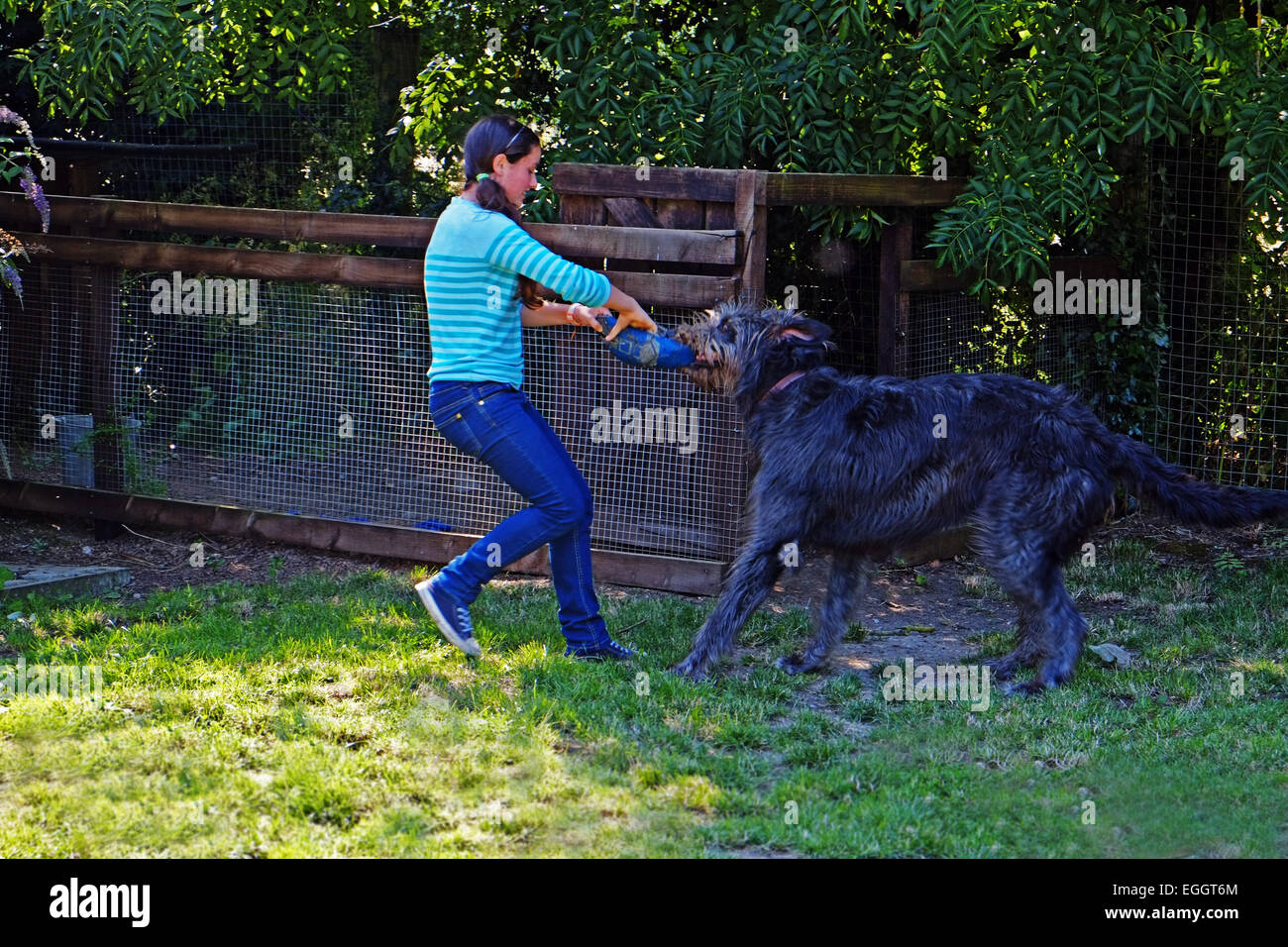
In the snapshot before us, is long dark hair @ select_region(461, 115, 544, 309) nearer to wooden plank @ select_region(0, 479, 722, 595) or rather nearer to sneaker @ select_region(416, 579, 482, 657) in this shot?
sneaker @ select_region(416, 579, 482, 657)

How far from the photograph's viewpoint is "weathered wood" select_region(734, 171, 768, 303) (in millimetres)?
6602

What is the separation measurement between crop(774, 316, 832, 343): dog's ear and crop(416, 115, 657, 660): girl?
24.0 inches

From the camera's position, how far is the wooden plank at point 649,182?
6684mm

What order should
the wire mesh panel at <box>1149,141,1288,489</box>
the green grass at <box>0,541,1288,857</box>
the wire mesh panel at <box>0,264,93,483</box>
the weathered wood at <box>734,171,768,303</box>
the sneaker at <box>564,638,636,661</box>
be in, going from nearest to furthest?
1. the green grass at <box>0,541,1288,857</box>
2. the sneaker at <box>564,638,636,661</box>
3. the weathered wood at <box>734,171,768,303</box>
4. the wire mesh panel at <box>0,264,93,483</box>
5. the wire mesh panel at <box>1149,141,1288,489</box>

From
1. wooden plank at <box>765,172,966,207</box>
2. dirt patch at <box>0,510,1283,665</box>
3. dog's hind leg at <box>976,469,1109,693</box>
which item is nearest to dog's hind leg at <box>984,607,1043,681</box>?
dog's hind leg at <box>976,469,1109,693</box>

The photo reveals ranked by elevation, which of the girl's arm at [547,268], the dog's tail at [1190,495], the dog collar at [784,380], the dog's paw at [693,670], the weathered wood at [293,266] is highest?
the weathered wood at [293,266]

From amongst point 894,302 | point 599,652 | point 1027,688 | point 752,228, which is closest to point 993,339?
point 894,302

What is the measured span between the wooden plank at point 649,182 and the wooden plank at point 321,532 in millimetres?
1987

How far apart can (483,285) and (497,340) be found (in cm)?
24

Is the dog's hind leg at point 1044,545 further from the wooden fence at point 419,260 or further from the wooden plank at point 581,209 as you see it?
the wooden plank at point 581,209

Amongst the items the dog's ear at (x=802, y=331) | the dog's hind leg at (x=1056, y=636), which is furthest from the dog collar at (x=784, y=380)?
the dog's hind leg at (x=1056, y=636)

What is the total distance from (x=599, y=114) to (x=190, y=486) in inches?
138

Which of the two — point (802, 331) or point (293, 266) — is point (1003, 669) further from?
point (293, 266)
